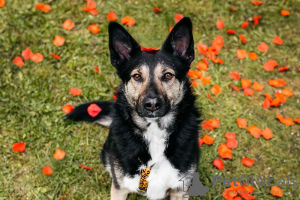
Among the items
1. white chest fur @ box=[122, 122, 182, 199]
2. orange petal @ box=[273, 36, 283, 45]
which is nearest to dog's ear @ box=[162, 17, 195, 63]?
white chest fur @ box=[122, 122, 182, 199]

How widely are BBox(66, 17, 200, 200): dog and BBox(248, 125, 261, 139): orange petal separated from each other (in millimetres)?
1575

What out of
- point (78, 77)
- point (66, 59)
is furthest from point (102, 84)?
point (66, 59)

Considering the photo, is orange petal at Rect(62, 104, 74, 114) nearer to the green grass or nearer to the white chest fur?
the green grass

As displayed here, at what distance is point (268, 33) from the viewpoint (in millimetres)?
6133

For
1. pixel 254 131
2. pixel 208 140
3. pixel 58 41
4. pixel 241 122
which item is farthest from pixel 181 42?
pixel 58 41

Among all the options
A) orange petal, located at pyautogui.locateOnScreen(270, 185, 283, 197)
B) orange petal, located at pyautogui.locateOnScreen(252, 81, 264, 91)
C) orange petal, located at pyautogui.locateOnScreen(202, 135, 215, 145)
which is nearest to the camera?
orange petal, located at pyautogui.locateOnScreen(270, 185, 283, 197)

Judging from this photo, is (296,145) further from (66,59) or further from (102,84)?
(66,59)

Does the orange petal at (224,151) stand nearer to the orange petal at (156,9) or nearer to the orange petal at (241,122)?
the orange petal at (241,122)

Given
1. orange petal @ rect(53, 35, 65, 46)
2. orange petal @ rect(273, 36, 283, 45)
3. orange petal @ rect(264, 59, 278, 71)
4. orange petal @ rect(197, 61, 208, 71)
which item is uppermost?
orange petal @ rect(53, 35, 65, 46)

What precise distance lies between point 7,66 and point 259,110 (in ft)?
13.7

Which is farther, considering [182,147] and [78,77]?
[78,77]

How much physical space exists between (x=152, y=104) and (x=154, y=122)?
0.38 meters

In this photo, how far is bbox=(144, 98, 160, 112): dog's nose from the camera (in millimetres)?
3399

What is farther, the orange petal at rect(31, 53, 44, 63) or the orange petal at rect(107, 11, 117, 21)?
the orange petal at rect(107, 11, 117, 21)
